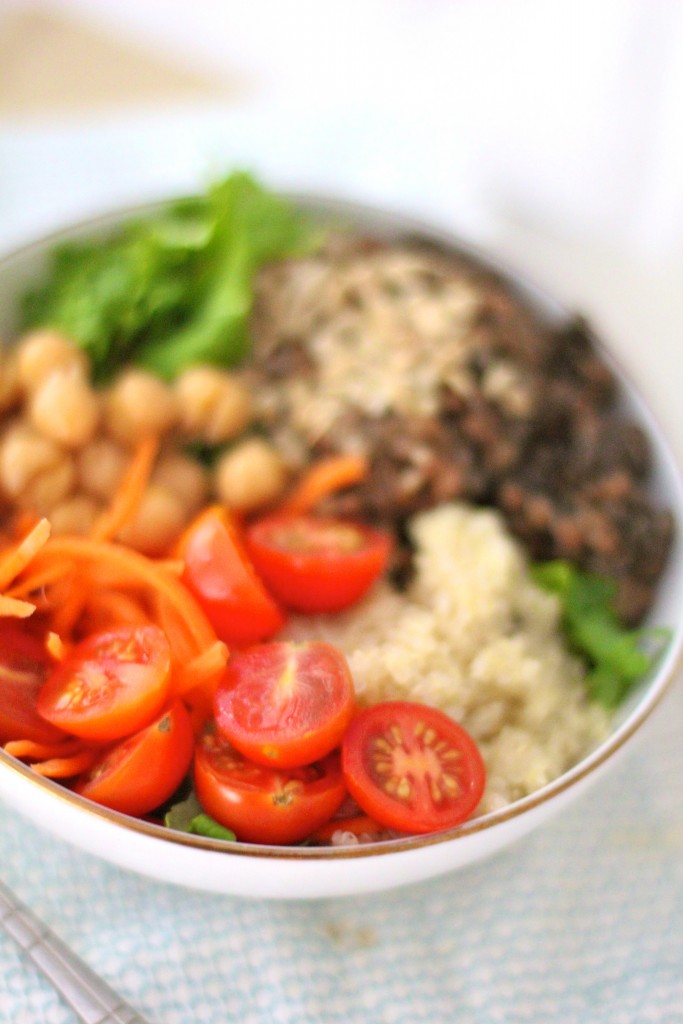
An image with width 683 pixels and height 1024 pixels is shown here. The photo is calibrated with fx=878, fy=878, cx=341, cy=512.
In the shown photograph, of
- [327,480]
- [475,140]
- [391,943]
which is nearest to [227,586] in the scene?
[327,480]

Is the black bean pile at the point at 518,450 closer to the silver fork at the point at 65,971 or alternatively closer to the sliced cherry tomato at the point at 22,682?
the sliced cherry tomato at the point at 22,682

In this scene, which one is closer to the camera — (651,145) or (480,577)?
(480,577)

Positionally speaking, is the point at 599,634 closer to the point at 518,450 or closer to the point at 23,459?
the point at 518,450

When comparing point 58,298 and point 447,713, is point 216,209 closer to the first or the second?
point 58,298

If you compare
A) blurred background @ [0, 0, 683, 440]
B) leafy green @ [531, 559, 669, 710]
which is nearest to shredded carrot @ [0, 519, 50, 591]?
leafy green @ [531, 559, 669, 710]

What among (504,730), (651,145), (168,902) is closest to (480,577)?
(504,730)

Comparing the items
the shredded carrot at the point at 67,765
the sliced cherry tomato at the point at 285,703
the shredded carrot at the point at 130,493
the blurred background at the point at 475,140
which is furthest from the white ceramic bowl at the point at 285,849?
the blurred background at the point at 475,140

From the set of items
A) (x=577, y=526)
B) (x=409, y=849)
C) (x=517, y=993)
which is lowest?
(x=517, y=993)
